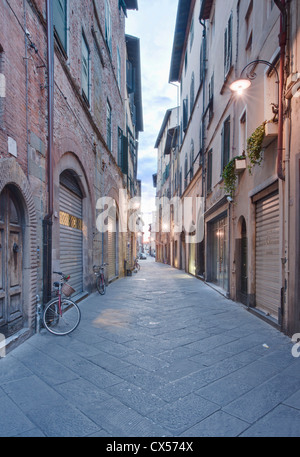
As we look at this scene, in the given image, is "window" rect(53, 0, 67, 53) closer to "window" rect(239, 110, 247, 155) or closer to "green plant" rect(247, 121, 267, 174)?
"green plant" rect(247, 121, 267, 174)

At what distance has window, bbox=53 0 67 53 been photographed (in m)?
6.18

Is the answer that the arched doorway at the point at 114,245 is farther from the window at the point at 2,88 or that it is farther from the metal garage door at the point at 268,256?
the window at the point at 2,88

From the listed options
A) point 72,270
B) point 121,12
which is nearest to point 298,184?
point 72,270

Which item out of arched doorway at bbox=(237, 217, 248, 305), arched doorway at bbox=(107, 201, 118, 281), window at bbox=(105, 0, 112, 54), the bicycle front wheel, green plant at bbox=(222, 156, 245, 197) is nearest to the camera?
the bicycle front wheel

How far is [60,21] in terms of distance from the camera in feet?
21.5

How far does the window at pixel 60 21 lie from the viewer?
618 cm

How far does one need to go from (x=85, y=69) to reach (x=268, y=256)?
7270 mm

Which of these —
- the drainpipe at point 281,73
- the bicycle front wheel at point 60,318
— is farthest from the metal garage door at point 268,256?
the bicycle front wheel at point 60,318

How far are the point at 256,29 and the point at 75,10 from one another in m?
4.45

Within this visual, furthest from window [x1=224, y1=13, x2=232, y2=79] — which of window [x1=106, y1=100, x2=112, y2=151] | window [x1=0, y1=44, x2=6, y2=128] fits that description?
window [x1=0, y1=44, x2=6, y2=128]

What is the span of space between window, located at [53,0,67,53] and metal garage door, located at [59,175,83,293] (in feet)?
9.58

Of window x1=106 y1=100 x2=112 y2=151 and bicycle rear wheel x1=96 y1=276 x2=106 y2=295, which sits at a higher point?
window x1=106 y1=100 x2=112 y2=151

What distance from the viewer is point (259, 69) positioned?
669 cm

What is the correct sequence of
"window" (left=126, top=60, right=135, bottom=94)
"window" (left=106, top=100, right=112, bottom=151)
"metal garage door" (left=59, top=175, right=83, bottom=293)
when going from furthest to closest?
"window" (left=126, top=60, right=135, bottom=94) < "window" (left=106, top=100, right=112, bottom=151) < "metal garage door" (left=59, top=175, right=83, bottom=293)
